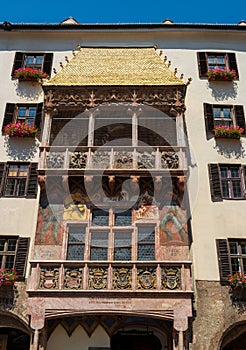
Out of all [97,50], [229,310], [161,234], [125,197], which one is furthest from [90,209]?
[97,50]

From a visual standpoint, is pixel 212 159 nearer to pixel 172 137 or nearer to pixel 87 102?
pixel 172 137

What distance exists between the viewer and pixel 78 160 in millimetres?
14867

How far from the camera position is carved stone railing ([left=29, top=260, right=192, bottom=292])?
498 inches

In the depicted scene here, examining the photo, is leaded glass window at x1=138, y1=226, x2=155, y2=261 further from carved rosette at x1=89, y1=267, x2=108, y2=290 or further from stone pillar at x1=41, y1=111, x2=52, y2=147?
stone pillar at x1=41, y1=111, x2=52, y2=147

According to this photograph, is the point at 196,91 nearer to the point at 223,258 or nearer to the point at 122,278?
the point at 223,258

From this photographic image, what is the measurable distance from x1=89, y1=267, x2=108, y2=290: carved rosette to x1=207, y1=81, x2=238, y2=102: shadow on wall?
9887 millimetres

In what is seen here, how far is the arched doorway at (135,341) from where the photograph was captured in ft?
46.5

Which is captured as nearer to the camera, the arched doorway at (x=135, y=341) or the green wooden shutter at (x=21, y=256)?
the arched doorway at (x=135, y=341)

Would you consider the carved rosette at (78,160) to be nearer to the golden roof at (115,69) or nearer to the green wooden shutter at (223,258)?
the golden roof at (115,69)

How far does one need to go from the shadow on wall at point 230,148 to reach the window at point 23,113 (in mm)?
7708

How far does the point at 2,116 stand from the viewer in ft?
59.1

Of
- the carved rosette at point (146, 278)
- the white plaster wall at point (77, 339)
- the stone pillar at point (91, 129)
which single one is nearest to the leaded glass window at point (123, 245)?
the carved rosette at point (146, 278)

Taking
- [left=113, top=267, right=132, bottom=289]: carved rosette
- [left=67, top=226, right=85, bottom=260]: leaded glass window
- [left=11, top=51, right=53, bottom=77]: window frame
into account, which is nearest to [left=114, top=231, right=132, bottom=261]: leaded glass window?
[left=113, top=267, right=132, bottom=289]: carved rosette

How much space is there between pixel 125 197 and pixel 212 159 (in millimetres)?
4323
